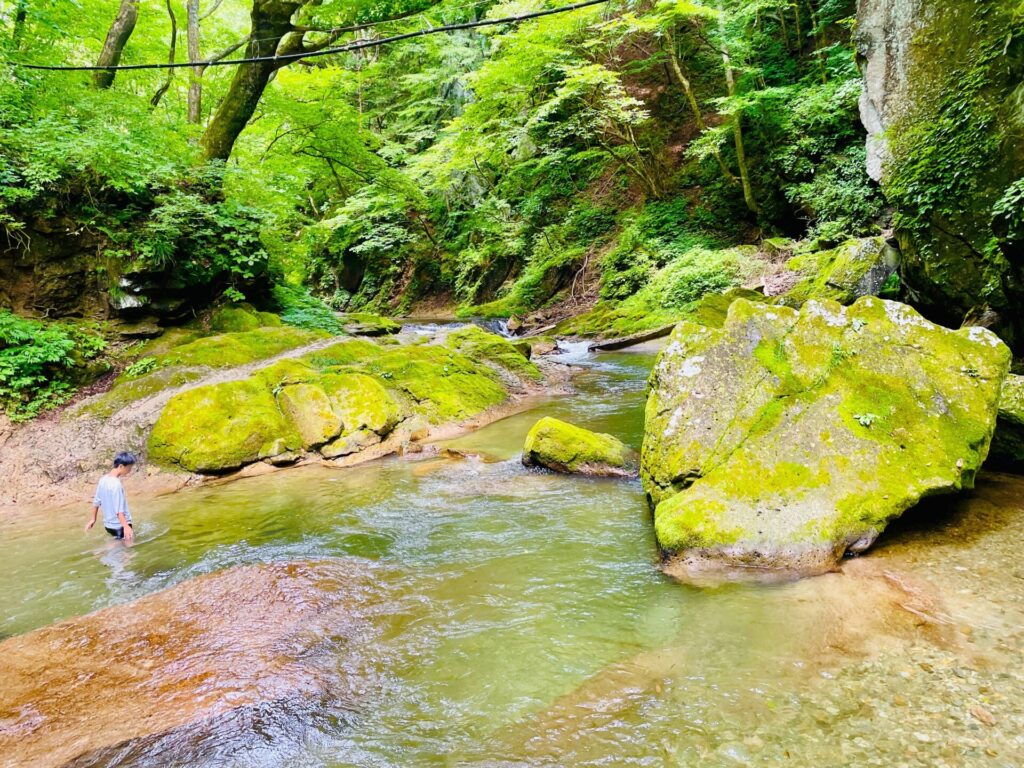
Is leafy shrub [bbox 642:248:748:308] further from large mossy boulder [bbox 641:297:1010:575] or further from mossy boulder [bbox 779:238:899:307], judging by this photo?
large mossy boulder [bbox 641:297:1010:575]

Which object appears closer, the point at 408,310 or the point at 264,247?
the point at 264,247

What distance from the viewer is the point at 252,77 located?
1148cm

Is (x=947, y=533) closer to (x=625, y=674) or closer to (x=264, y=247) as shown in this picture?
(x=625, y=674)

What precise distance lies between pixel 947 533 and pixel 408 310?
27.0m

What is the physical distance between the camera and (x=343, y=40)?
1472 cm

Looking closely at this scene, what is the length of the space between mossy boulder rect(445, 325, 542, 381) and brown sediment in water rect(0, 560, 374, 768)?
7.63 meters

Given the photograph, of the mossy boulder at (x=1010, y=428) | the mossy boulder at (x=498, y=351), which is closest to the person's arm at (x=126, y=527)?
the mossy boulder at (x=498, y=351)

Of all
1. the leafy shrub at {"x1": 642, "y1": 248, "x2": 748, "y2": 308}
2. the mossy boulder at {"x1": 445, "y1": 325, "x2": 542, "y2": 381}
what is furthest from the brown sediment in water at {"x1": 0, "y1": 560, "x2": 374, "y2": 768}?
the leafy shrub at {"x1": 642, "y1": 248, "x2": 748, "y2": 308}

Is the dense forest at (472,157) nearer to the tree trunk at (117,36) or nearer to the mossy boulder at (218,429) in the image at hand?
the tree trunk at (117,36)

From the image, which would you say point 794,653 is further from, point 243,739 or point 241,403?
point 241,403

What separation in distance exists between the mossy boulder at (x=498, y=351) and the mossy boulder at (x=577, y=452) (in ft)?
16.4

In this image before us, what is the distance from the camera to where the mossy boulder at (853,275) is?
10.3m

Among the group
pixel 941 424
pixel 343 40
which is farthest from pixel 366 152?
pixel 941 424

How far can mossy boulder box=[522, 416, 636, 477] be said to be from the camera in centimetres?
634
